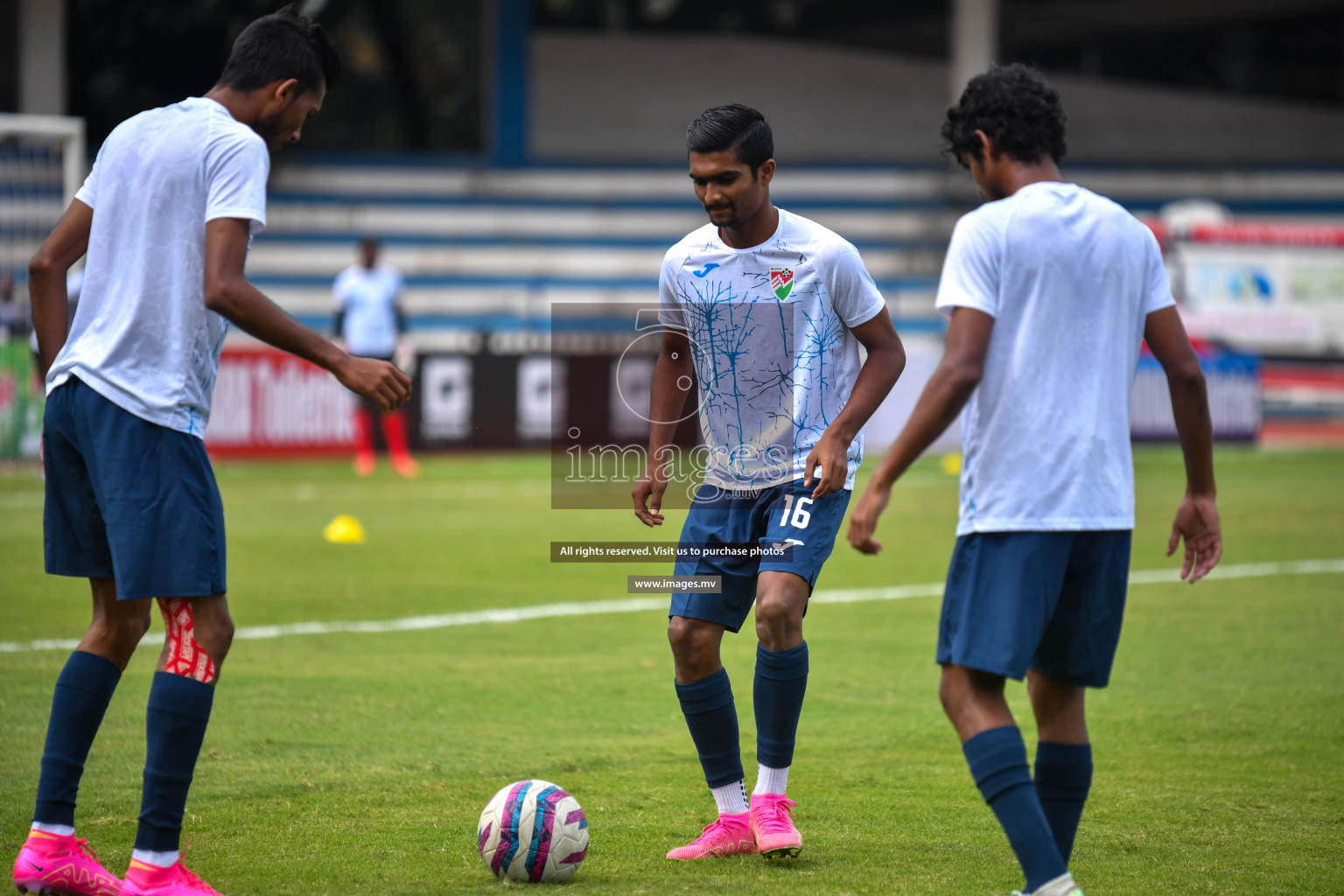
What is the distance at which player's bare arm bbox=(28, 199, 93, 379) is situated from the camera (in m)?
3.91

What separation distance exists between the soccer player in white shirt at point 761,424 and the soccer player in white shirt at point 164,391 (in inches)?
42.8

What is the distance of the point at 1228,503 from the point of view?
13578 millimetres

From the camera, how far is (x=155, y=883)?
3.63 m

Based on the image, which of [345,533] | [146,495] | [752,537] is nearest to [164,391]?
[146,495]

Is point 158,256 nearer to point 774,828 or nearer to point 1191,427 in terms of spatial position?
point 774,828

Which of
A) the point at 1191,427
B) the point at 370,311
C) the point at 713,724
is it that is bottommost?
the point at 713,724

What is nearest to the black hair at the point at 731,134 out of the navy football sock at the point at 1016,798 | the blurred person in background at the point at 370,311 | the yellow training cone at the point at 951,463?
the navy football sock at the point at 1016,798

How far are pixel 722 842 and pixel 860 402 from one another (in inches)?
51.9

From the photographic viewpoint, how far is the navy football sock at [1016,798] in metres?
3.35

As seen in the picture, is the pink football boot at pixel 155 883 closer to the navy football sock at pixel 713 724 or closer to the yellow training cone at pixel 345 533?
the navy football sock at pixel 713 724

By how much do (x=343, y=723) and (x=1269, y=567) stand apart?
677cm

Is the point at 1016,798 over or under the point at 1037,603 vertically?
under

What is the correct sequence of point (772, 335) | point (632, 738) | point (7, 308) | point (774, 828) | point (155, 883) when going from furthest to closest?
1. point (7, 308)
2. point (632, 738)
3. point (772, 335)
4. point (774, 828)
5. point (155, 883)

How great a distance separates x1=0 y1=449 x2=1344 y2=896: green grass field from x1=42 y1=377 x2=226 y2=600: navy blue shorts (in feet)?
2.84
